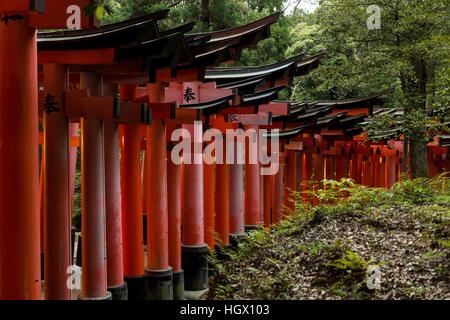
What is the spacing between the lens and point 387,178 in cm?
2450

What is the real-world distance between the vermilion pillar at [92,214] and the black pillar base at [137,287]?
6.13 ft

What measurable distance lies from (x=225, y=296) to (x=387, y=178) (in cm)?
1918

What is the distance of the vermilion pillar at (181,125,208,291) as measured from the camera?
483 inches

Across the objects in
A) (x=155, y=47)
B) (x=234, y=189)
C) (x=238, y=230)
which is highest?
(x=155, y=47)

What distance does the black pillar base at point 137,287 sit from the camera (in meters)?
10.2

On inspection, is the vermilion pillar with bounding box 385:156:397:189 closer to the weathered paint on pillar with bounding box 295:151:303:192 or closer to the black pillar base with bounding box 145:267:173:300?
the weathered paint on pillar with bounding box 295:151:303:192

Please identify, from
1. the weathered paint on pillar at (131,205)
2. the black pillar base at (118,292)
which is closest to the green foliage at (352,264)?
the black pillar base at (118,292)

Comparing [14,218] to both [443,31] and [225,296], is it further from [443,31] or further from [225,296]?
[443,31]

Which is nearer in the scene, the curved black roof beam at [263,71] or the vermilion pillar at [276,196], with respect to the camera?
the curved black roof beam at [263,71]

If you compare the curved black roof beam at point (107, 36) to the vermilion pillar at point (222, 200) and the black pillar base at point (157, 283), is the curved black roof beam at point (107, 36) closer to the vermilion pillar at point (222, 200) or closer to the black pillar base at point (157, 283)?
the black pillar base at point (157, 283)

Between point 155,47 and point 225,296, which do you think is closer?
point 225,296

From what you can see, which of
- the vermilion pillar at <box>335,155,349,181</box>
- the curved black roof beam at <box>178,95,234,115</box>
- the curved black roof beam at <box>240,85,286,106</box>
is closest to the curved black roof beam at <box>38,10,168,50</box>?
the curved black roof beam at <box>178,95,234,115</box>

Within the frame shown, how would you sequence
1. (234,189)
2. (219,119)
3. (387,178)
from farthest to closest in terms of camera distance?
(387,178)
(234,189)
(219,119)
